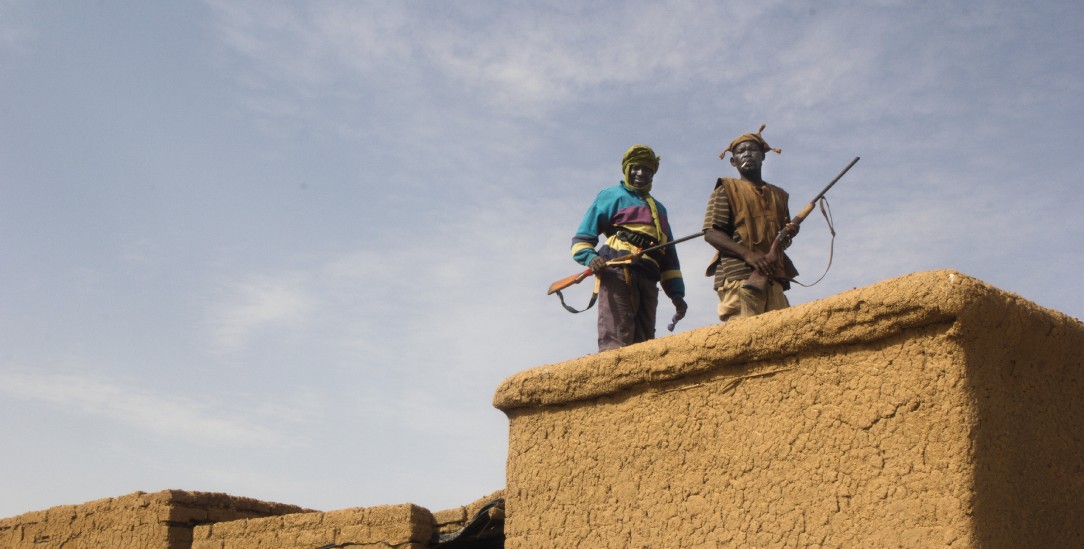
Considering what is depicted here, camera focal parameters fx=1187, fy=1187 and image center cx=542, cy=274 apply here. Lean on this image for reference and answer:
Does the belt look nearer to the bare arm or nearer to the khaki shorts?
the bare arm

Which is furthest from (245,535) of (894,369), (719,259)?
(894,369)

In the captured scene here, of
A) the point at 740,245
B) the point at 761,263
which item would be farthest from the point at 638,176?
the point at 761,263

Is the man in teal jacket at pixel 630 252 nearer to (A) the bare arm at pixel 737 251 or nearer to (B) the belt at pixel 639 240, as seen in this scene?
(B) the belt at pixel 639 240

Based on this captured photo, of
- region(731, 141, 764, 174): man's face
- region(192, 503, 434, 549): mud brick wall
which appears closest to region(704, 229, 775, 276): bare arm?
region(731, 141, 764, 174): man's face

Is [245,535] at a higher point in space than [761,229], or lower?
lower

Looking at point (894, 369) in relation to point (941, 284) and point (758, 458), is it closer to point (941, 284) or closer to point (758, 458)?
point (941, 284)

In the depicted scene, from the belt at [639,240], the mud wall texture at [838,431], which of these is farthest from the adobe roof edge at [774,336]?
the belt at [639,240]

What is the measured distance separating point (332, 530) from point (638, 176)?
2.35 meters

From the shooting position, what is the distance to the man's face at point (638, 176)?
6.08 metres

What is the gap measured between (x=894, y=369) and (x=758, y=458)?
1.94 ft

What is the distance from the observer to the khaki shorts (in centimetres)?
517

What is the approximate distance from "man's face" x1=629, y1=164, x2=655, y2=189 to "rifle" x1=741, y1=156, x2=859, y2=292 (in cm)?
94

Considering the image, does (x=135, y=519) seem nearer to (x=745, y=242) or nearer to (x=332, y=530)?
(x=332, y=530)

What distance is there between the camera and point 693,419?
14.5ft
